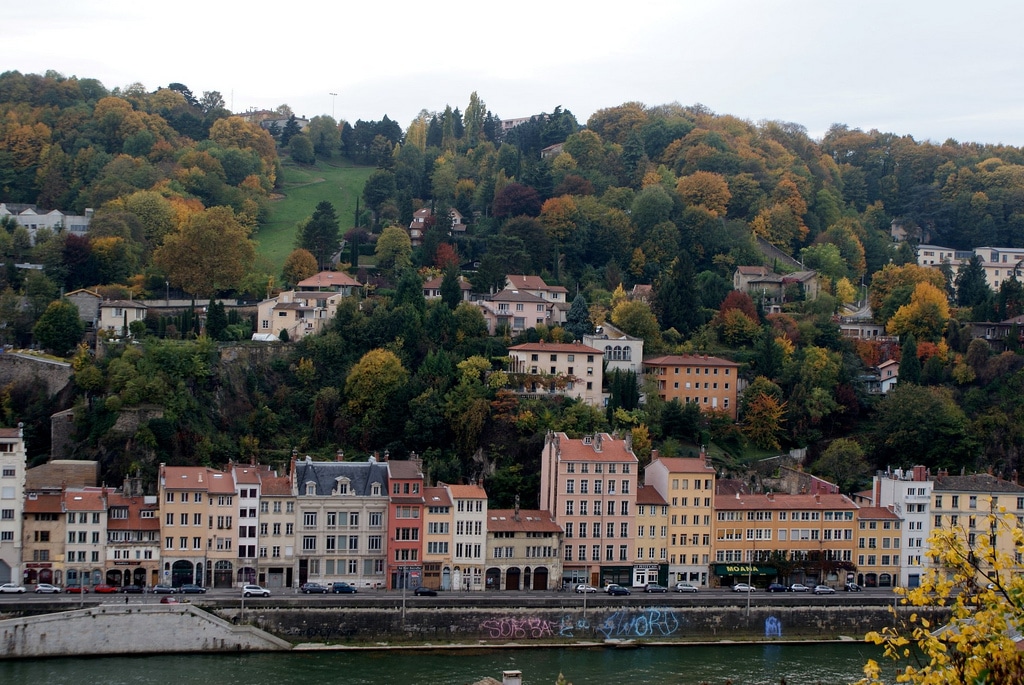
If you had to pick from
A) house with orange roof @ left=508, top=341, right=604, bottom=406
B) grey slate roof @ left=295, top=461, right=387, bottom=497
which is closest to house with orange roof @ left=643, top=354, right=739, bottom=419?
→ house with orange roof @ left=508, top=341, right=604, bottom=406

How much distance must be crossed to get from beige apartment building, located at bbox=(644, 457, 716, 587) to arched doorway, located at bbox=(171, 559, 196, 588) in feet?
63.1

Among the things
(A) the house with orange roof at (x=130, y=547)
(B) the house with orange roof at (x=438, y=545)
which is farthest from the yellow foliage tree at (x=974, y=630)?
(A) the house with orange roof at (x=130, y=547)

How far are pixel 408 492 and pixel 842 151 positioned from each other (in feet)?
270

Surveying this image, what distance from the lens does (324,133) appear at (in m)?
124

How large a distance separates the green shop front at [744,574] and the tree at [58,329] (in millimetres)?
32727

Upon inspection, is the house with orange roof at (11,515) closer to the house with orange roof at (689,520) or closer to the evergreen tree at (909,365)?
the house with orange roof at (689,520)

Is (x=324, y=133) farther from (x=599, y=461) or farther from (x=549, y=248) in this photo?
(x=599, y=461)

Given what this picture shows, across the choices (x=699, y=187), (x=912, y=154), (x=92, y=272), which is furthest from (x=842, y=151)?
(x=92, y=272)

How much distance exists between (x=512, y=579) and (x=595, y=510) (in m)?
4.42

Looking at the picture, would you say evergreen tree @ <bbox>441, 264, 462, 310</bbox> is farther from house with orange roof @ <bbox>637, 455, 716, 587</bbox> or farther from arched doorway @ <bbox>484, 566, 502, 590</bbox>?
arched doorway @ <bbox>484, 566, 502, 590</bbox>

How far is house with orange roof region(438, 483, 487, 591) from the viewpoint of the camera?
52.9 m

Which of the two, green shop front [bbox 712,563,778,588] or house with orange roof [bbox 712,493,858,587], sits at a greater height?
house with orange roof [bbox 712,493,858,587]

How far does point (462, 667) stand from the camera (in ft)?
149

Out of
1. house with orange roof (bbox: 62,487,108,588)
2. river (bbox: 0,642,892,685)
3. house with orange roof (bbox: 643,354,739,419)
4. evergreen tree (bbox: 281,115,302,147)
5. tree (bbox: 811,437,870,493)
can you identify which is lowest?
river (bbox: 0,642,892,685)
